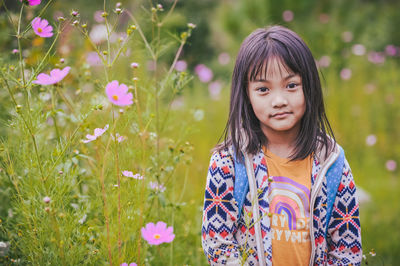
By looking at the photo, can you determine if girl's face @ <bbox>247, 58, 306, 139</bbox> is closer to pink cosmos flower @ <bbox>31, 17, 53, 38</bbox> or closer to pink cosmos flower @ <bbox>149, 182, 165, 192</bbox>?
pink cosmos flower @ <bbox>149, 182, 165, 192</bbox>

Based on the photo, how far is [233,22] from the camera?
7.26m

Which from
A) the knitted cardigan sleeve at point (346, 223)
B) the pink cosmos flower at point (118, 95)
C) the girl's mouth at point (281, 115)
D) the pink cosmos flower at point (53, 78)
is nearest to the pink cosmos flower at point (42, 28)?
the pink cosmos flower at point (53, 78)

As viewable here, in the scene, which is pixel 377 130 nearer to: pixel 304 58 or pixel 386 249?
pixel 386 249

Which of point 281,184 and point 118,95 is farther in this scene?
point 281,184

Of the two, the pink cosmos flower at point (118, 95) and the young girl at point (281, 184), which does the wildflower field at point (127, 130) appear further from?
the young girl at point (281, 184)

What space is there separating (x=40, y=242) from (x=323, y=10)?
7.20m

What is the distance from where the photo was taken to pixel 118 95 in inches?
41.6

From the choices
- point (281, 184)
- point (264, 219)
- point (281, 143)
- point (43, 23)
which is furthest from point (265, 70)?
point (43, 23)

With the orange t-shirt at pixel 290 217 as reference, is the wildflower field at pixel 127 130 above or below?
above

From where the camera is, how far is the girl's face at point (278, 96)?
130 cm

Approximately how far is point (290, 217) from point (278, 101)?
1.31 ft

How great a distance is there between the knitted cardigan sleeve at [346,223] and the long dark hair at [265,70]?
135 mm

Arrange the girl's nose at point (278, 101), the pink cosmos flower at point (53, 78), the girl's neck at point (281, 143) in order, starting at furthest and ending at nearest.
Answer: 1. the girl's neck at point (281, 143)
2. the girl's nose at point (278, 101)
3. the pink cosmos flower at point (53, 78)

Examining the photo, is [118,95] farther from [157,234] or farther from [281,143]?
[281,143]
